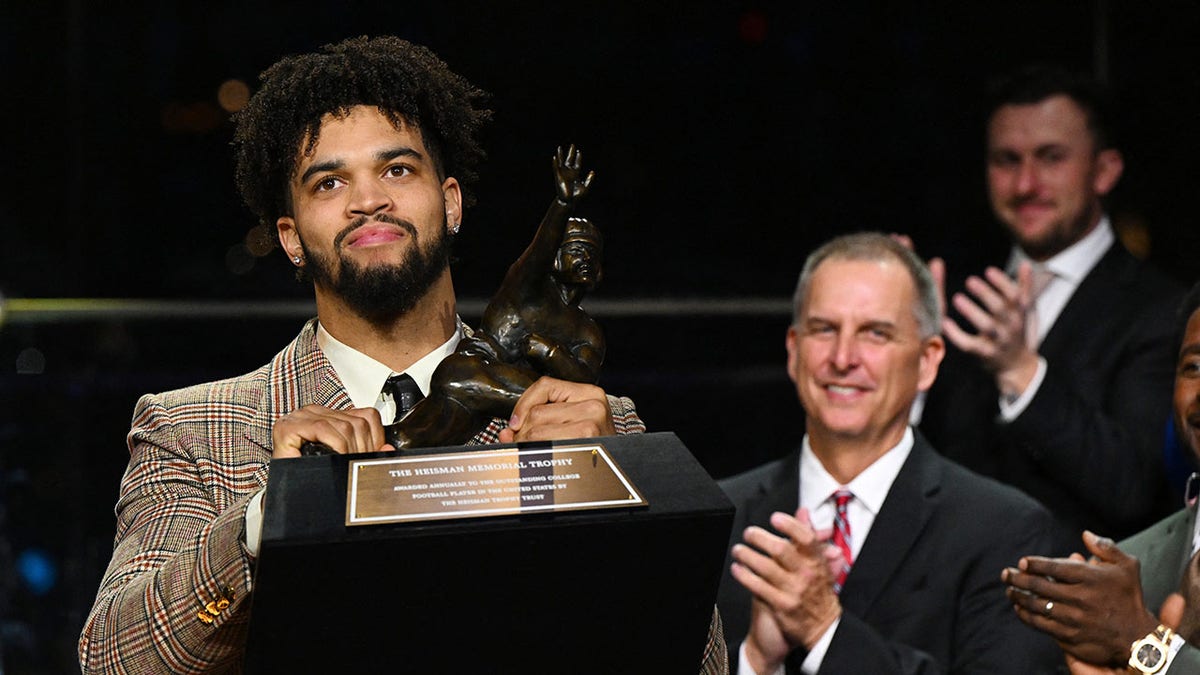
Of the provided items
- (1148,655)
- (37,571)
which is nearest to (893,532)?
(1148,655)

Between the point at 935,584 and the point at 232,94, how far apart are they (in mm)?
2040

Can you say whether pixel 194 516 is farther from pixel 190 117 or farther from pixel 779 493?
pixel 190 117

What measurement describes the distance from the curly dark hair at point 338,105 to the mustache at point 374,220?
0.12 metres

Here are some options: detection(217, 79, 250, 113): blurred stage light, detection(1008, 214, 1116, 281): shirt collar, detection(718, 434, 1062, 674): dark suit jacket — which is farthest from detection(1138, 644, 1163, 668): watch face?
detection(217, 79, 250, 113): blurred stage light

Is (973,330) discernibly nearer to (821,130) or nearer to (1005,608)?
(821,130)

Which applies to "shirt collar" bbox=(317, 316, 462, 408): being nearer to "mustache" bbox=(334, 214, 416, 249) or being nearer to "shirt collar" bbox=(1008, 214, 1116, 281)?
"mustache" bbox=(334, 214, 416, 249)

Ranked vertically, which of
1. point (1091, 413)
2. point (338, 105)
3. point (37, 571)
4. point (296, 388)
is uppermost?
point (338, 105)

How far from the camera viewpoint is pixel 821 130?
3.90 metres

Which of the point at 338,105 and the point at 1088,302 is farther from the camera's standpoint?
the point at 1088,302

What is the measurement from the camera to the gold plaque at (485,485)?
1396 mm

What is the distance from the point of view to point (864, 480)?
277 cm

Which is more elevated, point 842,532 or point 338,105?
point 338,105

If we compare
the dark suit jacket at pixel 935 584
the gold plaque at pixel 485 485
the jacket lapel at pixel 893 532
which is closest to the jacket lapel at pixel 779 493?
the dark suit jacket at pixel 935 584

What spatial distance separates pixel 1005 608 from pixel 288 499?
154 centimetres
